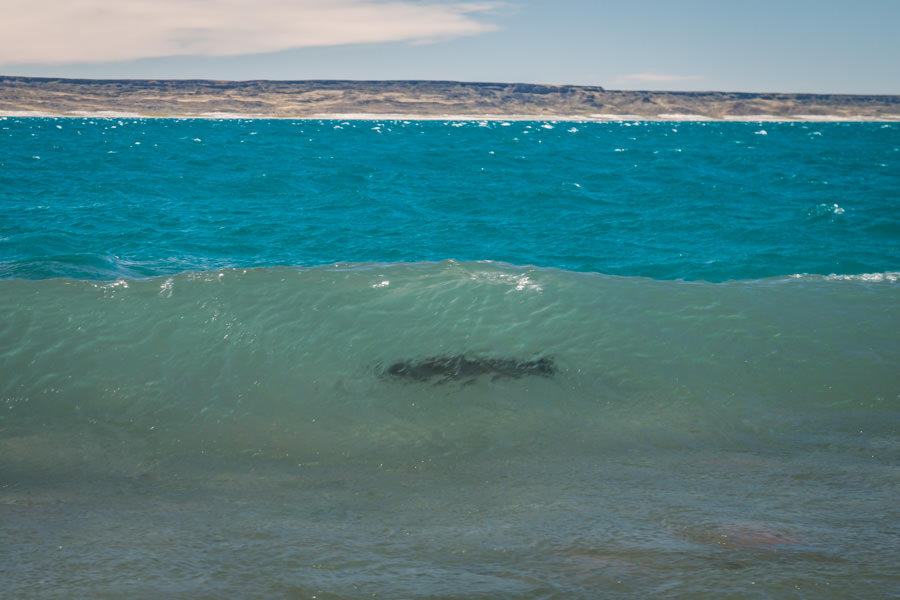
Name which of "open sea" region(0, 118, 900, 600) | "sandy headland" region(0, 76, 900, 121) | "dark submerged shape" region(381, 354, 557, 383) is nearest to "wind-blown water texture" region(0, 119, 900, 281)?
"open sea" region(0, 118, 900, 600)

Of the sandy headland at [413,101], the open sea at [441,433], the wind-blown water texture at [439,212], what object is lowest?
the open sea at [441,433]

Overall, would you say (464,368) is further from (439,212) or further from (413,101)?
(413,101)

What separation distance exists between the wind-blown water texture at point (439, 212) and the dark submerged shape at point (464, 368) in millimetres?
6914

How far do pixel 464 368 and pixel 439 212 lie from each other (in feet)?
44.2

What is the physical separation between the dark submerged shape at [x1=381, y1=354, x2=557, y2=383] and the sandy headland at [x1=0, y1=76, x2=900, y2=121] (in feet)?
365

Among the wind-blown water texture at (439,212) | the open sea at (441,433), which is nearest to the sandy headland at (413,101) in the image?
the wind-blown water texture at (439,212)

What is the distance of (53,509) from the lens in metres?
4.05

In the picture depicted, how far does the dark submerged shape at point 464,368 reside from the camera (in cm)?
641

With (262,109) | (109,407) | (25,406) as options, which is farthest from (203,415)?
(262,109)

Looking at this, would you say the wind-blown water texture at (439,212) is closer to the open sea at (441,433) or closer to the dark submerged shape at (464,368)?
the open sea at (441,433)

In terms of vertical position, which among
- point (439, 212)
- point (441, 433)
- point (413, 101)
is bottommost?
point (441, 433)

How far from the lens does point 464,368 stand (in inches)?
257

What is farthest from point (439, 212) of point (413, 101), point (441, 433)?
point (413, 101)

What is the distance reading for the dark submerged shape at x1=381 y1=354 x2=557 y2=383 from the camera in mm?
6410
